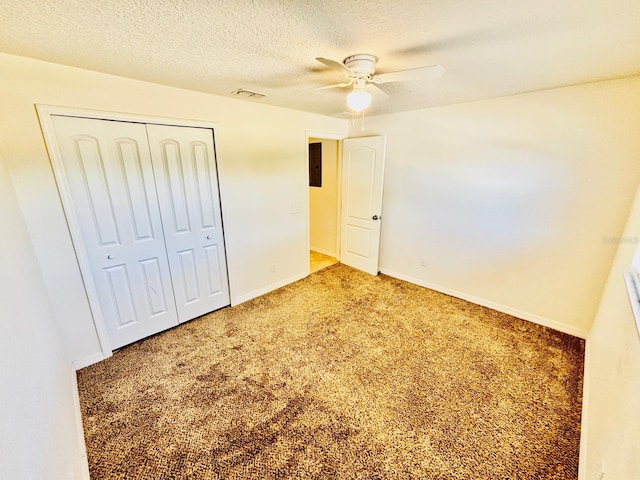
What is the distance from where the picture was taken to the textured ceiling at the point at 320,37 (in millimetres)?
1114

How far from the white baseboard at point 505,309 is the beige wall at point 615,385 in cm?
A: 42

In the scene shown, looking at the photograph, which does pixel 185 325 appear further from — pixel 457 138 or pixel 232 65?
pixel 457 138

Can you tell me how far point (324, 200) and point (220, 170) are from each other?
7.20 ft

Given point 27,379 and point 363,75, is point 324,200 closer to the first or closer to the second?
point 363,75

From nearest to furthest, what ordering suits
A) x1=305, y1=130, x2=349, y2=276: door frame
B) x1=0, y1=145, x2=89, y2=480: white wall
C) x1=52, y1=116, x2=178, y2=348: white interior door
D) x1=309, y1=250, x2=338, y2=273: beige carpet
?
x1=0, y1=145, x2=89, y2=480: white wall, x1=52, y1=116, x2=178, y2=348: white interior door, x1=305, y1=130, x2=349, y2=276: door frame, x1=309, y1=250, x2=338, y2=273: beige carpet

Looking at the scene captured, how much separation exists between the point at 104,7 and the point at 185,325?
249 centimetres

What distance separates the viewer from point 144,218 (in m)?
2.29

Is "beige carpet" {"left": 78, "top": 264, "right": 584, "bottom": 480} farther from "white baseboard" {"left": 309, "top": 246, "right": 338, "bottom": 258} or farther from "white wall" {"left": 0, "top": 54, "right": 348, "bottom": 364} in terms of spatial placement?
"white baseboard" {"left": 309, "top": 246, "right": 338, "bottom": 258}

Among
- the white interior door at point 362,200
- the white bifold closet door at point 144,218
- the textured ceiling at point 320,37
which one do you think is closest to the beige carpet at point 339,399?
the white bifold closet door at point 144,218

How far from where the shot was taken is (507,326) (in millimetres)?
2652

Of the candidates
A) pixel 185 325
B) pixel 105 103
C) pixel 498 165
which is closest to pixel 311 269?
pixel 185 325

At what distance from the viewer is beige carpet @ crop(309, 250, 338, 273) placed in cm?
420

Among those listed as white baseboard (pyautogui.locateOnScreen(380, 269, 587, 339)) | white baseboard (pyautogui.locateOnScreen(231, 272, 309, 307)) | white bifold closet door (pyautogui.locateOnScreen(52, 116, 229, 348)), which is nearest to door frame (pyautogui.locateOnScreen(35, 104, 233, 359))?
white bifold closet door (pyautogui.locateOnScreen(52, 116, 229, 348))

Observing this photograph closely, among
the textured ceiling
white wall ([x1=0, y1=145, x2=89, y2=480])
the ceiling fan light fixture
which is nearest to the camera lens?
white wall ([x1=0, y1=145, x2=89, y2=480])
